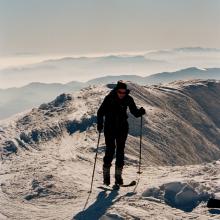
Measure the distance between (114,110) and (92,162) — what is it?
7.48 m

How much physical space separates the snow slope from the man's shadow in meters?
0.03

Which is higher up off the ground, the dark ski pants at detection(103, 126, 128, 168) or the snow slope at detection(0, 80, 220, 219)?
the dark ski pants at detection(103, 126, 128, 168)

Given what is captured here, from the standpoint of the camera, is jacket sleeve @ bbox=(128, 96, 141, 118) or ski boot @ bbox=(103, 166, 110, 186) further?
ski boot @ bbox=(103, 166, 110, 186)

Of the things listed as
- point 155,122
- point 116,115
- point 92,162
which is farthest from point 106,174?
point 155,122

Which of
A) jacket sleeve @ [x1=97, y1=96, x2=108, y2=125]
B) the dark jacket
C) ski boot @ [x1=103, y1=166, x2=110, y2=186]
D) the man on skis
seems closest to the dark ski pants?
the man on skis

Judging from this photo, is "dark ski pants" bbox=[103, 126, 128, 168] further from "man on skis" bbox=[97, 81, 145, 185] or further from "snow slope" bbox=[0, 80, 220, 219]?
"snow slope" bbox=[0, 80, 220, 219]

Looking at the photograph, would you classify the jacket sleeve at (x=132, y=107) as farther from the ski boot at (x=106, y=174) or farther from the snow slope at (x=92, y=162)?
the snow slope at (x=92, y=162)

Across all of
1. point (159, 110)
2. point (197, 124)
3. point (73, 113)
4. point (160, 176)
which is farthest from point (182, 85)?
point (160, 176)

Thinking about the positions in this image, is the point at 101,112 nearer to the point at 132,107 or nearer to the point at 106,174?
the point at 132,107

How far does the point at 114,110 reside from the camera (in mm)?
12992

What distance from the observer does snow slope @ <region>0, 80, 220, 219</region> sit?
12.2 meters

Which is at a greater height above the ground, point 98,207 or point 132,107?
point 132,107

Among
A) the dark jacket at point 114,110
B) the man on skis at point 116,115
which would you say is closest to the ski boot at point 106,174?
the man on skis at point 116,115

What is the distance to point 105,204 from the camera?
12.0 metres
